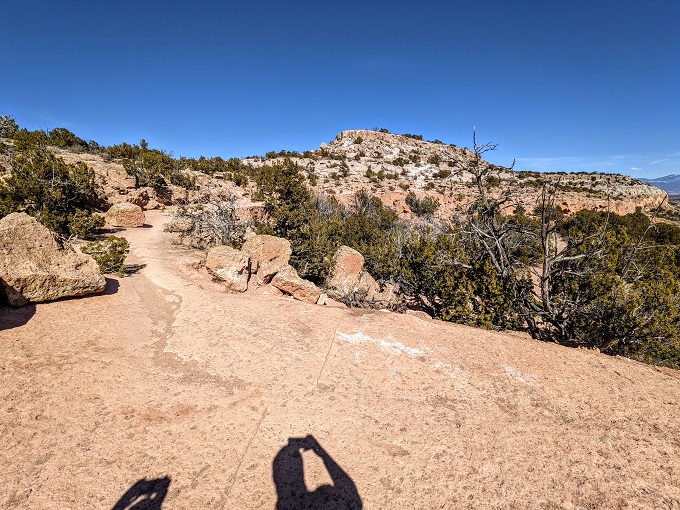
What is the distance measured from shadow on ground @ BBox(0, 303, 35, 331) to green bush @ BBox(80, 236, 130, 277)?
7.41ft

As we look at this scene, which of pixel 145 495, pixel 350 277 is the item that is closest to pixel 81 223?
pixel 350 277

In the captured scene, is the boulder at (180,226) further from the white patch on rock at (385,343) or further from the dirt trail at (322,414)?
the white patch on rock at (385,343)

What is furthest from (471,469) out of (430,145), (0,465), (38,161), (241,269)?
(430,145)

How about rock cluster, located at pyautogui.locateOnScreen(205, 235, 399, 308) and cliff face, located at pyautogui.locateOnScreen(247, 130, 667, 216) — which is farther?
cliff face, located at pyautogui.locateOnScreen(247, 130, 667, 216)

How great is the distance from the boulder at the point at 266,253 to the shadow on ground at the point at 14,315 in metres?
4.97

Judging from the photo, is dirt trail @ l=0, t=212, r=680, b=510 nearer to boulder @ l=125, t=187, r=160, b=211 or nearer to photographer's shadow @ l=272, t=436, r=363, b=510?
photographer's shadow @ l=272, t=436, r=363, b=510

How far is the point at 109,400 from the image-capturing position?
139 inches

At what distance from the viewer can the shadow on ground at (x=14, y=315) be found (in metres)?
4.70

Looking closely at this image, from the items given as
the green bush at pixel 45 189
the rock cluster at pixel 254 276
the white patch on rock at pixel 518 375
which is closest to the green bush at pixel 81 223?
the green bush at pixel 45 189

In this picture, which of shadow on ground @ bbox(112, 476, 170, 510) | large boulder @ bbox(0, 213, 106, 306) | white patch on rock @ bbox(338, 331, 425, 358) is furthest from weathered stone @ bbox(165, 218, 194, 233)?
shadow on ground @ bbox(112, 476, 170, 510)

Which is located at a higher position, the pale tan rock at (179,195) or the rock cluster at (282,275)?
the pale tan rock at (179,195)

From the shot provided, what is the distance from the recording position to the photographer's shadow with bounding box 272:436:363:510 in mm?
2541

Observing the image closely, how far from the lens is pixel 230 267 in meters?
8.40

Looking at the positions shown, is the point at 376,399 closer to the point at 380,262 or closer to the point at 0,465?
the point at 0,465
